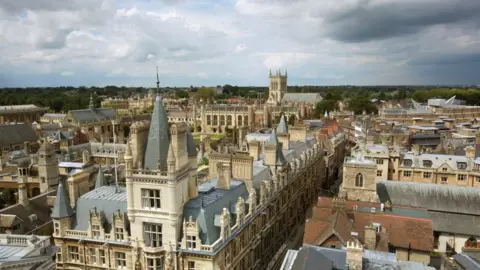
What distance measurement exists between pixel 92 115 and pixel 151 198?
349 feet

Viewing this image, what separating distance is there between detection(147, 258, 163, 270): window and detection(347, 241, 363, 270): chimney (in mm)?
14153

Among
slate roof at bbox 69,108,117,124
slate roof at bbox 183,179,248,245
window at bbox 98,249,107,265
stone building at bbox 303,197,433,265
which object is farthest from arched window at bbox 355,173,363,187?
slate roof at bbox 69,108,117,124

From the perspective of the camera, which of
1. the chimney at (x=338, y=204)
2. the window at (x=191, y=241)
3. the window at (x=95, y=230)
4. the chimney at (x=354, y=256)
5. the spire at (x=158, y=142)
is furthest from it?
the chimney at (x=338, y=204)

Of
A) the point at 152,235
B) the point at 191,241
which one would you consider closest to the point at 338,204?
the point at 191,241

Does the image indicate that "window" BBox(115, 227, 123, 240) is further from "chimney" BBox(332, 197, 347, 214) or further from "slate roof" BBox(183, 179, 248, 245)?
"chimney" BBox(332, 197, 347, 214)

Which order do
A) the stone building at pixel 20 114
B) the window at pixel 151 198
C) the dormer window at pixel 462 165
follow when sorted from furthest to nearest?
the stone building at pixel 20 114, the dormer window at pixel 462 165, the window at pixel 151 198

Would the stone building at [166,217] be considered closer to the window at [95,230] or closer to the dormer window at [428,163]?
the window at [95,230]

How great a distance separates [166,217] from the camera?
28.0m

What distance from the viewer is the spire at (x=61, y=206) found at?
30.8 meters

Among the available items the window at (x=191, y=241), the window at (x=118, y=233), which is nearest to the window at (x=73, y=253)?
the window at (x=118, y=233)

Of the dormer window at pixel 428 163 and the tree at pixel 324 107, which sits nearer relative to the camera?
the dormer window at pixel 428 163

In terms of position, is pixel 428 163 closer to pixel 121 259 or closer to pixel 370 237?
pixel 370 237

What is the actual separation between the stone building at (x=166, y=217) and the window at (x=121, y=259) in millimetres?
79

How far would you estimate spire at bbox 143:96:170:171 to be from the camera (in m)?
28.4
